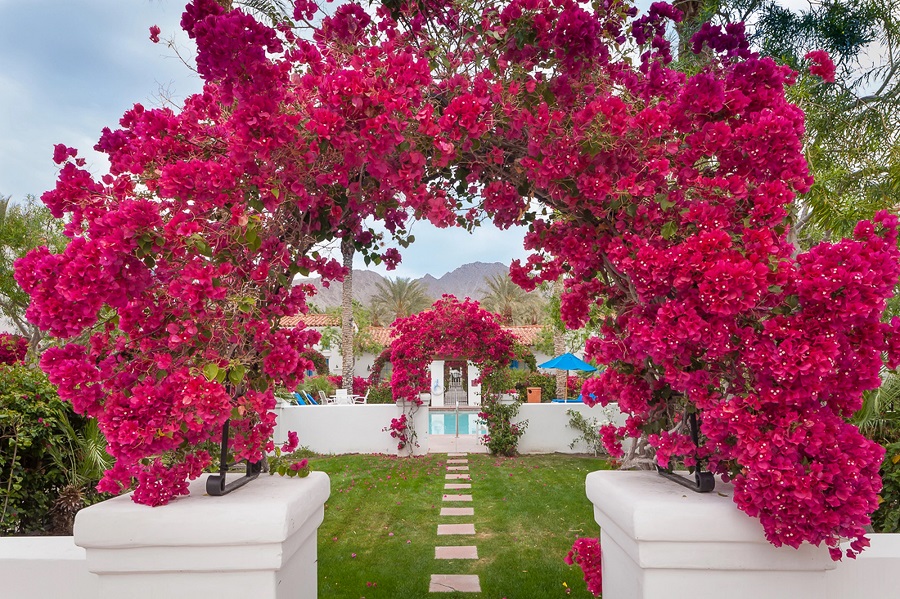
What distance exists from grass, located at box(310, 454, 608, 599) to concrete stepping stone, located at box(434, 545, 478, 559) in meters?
0.08

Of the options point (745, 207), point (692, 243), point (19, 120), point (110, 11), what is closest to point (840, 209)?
point (745, 207)

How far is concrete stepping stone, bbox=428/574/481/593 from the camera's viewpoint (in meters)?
4.64

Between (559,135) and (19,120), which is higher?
(19,120)

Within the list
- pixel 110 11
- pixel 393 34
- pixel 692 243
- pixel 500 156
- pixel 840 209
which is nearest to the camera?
pixel 692 243

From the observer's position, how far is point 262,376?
2.37 meters

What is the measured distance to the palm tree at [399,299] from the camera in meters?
37.9

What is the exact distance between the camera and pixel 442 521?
22.9 ft

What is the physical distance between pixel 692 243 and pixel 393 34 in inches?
71.7

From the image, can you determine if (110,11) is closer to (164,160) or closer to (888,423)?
(164,160)

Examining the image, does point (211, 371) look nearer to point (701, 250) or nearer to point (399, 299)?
point (701, 250)

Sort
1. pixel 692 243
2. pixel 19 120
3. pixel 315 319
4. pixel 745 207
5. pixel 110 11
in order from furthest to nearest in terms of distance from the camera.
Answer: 1. pixel 315 319
2. pixel 19 120
3. pixel 110 11
4. pixel 745 207
5. pixel 692 243

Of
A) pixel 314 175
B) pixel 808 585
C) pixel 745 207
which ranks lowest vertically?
pixel 808 585

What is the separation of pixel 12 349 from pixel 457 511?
527 cm

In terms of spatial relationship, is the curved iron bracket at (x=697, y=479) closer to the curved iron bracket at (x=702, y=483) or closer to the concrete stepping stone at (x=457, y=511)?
the curved iron bracket at (x=702, y=483)
